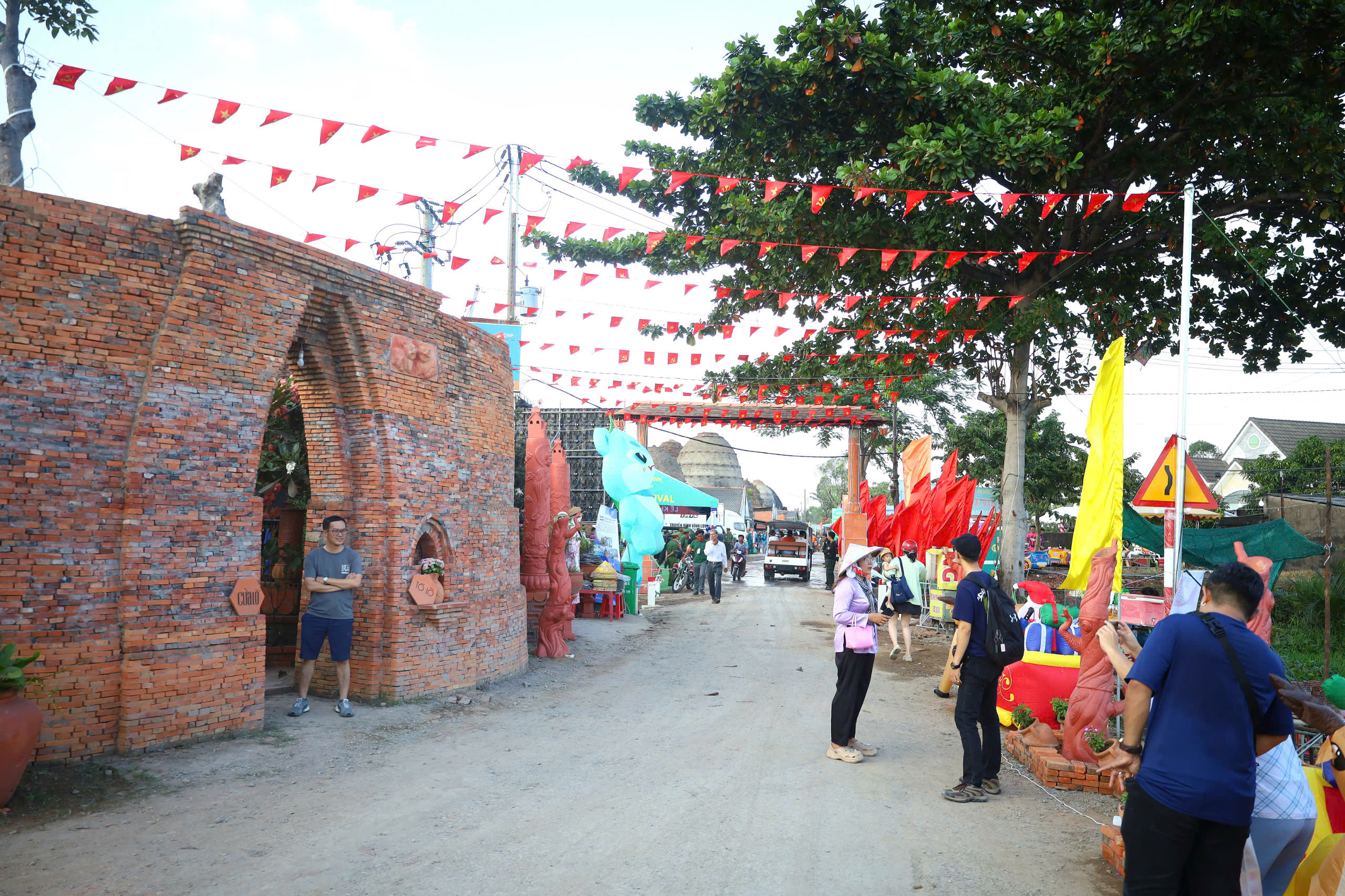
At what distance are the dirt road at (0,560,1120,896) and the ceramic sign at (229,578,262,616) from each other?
1.09 meters

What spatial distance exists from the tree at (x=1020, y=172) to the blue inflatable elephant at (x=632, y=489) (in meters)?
4.51

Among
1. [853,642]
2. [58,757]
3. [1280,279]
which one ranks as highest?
[1280,279]

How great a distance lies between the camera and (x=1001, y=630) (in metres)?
5.80

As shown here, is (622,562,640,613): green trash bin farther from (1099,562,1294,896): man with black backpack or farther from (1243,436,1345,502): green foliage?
(1099,562,1294,896): man with black backpack

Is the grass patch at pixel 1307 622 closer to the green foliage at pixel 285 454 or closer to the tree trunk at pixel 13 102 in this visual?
the green foliage at pixel 285 454

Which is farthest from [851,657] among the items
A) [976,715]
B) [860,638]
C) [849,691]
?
[976,715]

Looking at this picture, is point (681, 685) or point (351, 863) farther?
point (681, 685)

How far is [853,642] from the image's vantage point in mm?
6637

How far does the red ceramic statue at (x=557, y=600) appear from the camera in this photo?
11625mm

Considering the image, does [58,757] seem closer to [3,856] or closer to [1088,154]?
[3,856]

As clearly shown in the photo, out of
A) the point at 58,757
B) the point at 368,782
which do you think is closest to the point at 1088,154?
the point at 368,782

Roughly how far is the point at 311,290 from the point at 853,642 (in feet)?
19.7

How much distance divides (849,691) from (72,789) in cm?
578

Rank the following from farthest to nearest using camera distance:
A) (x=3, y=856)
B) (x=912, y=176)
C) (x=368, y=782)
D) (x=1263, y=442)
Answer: (x=1263, y=442) → (x=912, y=176) → (x=368, y=782) → (x=3, y=856)
